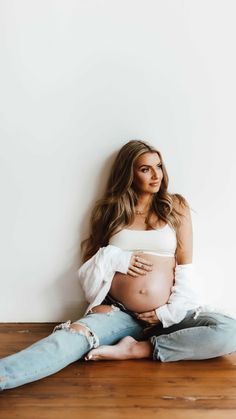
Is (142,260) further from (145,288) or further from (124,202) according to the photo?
(124,202)

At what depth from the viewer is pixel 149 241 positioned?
2.05 metres

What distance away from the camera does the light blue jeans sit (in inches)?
61.7

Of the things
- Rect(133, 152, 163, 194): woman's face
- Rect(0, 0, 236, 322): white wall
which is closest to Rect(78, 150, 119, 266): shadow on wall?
Rect(0, 0, 236, 322): white wall

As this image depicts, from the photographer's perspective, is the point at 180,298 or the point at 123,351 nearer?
the point at 123,351

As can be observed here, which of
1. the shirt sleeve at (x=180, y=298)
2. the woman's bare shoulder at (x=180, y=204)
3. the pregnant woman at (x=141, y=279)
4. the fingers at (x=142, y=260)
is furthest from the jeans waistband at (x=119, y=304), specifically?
the woman's bare shoulder at (x=180, y=204)

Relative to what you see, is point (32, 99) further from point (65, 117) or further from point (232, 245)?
point (232, 245)

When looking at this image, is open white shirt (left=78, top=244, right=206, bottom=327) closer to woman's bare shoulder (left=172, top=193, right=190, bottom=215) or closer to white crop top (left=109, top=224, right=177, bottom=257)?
white crop top (left=109, top=224, right=177, bottom=257)

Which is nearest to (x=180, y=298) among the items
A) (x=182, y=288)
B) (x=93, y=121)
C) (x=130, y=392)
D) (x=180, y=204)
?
(x=182, y=288)

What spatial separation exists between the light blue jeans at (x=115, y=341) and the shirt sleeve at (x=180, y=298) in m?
0.04

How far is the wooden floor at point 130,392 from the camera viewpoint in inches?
56.6

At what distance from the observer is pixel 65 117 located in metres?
2.13

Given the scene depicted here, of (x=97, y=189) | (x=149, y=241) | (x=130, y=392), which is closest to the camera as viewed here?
(x=130, y=392)

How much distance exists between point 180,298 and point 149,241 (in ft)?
0.90

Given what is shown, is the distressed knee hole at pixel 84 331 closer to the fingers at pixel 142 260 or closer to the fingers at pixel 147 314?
the fingers at pixel 147 314
